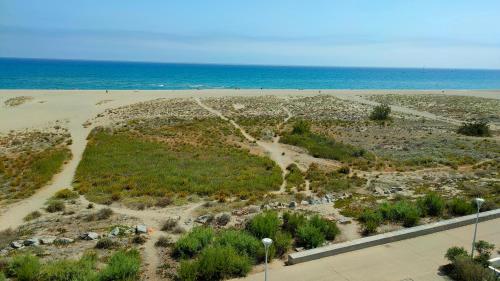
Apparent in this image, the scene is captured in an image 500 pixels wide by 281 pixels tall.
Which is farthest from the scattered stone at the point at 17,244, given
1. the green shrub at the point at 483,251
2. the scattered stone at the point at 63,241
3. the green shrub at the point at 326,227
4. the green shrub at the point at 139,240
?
the green shrub at the point at 483,251

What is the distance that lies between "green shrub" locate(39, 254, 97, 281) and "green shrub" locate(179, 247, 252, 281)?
2.31 m

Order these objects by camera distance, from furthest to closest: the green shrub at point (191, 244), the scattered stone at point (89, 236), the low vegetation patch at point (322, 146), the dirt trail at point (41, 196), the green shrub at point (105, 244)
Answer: the low vegetation patch at point (322, 146)
the dirt trail at point (41, 196)
the scattered stone at point (89, 236)
the green shrub at point (105, 244)
the green shrub at point (191, 244)

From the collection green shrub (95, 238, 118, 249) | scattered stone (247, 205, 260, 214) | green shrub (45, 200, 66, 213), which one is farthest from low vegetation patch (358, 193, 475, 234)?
green shrub (45, 200, 66, 213)

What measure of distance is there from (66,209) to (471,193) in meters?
18.1

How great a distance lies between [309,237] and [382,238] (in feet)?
7.26

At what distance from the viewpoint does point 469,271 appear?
1087 cm

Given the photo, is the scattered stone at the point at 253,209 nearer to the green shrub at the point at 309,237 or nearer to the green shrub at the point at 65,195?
the green shrub at the point at 309,237

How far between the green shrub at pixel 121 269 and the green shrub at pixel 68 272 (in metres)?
0.30

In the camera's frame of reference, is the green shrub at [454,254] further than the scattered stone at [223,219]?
No

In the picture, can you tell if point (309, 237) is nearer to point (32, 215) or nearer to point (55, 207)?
point (55, 207)

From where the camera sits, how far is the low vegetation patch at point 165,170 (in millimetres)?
21297

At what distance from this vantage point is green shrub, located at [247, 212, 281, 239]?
1383cm

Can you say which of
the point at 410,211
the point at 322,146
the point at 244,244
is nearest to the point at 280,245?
the point at 244,244

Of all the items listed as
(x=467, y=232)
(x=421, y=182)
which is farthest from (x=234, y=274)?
(x=421, y=182)
